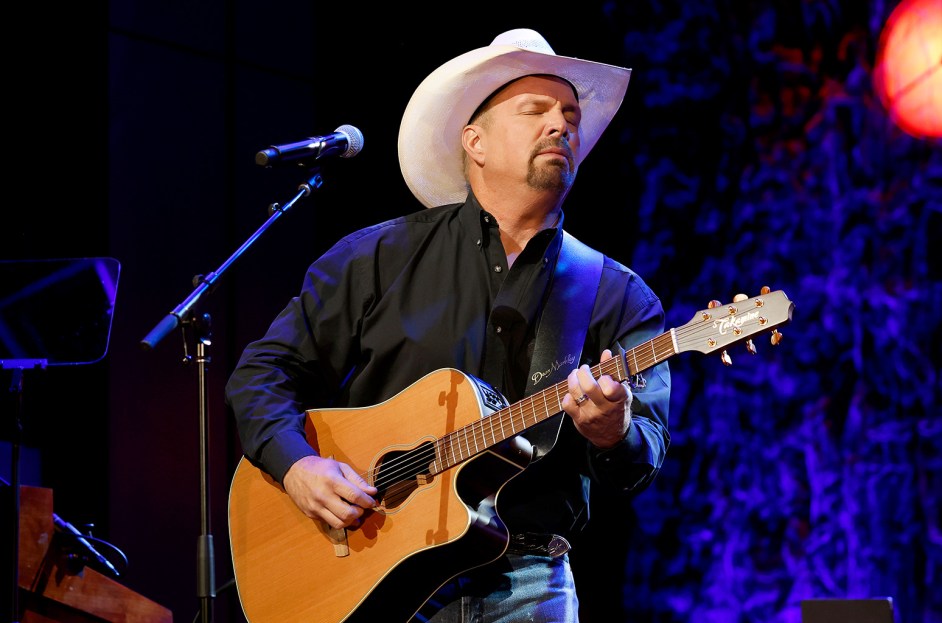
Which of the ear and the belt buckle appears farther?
the ear

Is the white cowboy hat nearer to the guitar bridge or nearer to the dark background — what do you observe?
the guitar bridge

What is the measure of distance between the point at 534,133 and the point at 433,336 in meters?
0.72

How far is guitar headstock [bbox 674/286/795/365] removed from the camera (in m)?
2.25

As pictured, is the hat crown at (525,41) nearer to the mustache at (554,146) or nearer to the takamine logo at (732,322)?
the mustache at (554,146)

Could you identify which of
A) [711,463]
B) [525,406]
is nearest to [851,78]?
[711,463]

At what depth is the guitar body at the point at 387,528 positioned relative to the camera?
2.50 meters

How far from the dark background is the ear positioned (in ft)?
5.41

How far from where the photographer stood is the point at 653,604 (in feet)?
15.9

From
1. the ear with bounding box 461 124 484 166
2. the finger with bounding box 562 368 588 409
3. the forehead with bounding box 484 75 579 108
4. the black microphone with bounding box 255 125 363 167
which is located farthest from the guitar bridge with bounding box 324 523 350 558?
the forehead with bounding box 484 75 579 108

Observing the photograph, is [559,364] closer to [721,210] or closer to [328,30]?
[721,210]

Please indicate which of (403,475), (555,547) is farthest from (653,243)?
(403,475)

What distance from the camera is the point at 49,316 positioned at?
3.80m

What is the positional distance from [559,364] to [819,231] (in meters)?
2.32

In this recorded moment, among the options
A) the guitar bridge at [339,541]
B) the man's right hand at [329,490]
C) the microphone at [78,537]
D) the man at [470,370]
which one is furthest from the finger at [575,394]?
the microphone at [78,537]
